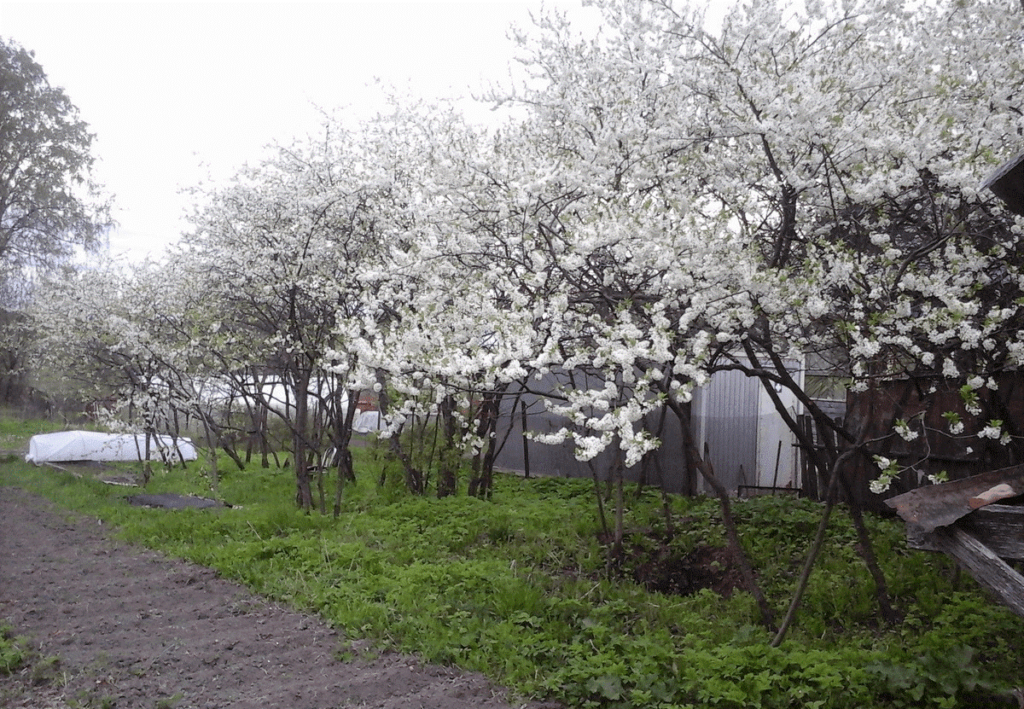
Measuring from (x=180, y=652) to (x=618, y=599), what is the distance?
2.94 m

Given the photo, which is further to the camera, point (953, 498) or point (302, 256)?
point (302, 256)

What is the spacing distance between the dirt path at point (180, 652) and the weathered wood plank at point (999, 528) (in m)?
2.46

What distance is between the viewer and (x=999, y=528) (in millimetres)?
2838

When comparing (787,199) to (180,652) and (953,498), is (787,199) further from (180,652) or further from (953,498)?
(180,652)

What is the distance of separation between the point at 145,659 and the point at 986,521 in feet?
15.2

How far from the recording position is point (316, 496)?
10945 mm

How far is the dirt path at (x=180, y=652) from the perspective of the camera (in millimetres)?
4332

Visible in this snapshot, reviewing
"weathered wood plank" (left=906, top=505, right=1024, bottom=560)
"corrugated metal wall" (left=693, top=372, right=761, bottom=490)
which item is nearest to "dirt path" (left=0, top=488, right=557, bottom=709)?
"weathered wood plank" (left=906, top=505, right=1024, bottom=560)

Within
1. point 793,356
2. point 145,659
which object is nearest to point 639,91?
point 793,356

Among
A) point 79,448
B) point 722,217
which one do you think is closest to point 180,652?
point 722,217

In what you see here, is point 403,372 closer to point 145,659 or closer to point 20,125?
point 145,659

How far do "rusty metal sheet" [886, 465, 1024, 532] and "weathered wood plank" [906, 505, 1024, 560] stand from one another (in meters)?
0.05

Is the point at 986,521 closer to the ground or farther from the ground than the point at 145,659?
farther from the ground

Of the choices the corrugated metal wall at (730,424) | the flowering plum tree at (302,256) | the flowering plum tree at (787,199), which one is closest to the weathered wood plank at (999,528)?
the flowering plum tree at (787,199)
